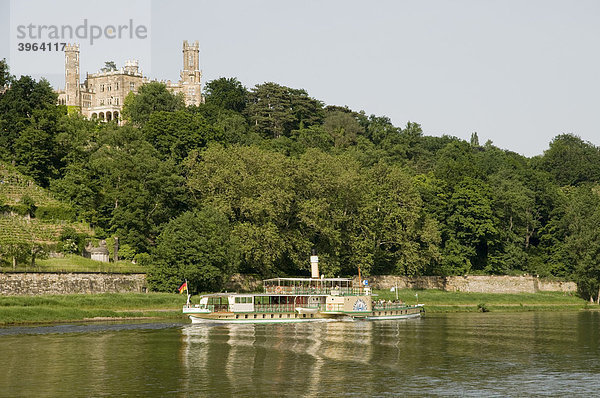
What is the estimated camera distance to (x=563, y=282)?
4938 inches

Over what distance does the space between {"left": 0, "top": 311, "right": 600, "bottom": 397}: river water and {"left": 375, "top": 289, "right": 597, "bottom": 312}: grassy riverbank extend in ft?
87.4

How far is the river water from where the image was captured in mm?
45656

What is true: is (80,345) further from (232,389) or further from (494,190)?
(494,190)

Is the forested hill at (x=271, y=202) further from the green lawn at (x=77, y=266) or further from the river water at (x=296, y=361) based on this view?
the river water at (x=296, y=361)

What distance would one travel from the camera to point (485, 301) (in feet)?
364

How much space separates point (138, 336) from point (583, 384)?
33.8 m

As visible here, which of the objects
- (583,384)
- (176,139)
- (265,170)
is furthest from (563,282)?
(583,384)

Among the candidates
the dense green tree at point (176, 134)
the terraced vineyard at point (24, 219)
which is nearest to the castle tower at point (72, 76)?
the dense green tree at point (176, 134)

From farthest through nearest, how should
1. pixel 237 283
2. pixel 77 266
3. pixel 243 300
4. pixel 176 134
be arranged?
pixel 176 134 < pixel 237 283 < pixel 77 266 < pixel 243 300

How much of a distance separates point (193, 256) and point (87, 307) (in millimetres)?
13011

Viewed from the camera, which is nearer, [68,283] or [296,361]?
[296,361]

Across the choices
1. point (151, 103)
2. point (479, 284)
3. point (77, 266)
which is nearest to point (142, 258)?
point (77, 266)

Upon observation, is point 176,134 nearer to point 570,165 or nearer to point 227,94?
point 227,94

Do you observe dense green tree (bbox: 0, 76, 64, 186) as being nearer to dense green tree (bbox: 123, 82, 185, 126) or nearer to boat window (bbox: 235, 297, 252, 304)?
dense green tree (bbox: 123, 82, 185, 126)
